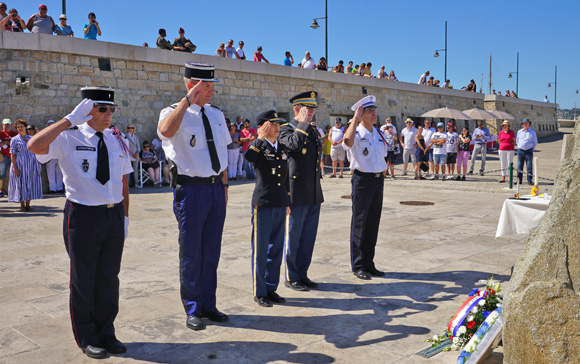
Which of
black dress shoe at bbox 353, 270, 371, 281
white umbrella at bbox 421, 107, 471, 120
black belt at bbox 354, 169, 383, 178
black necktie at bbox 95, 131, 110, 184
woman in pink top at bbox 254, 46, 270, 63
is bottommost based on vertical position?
black dress shoe at bbox 353, 270, 371, 281

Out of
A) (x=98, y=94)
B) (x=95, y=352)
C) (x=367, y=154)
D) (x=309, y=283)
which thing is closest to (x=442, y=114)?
(x=367, y=154)

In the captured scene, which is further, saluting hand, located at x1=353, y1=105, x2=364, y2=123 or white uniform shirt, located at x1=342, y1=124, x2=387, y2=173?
white uniform shirt, located at x1=342, y1=124, x2=387, y2=173

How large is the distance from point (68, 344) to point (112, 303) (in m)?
0.51

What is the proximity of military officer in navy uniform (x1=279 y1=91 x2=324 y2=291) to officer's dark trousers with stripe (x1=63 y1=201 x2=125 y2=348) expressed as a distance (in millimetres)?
2018

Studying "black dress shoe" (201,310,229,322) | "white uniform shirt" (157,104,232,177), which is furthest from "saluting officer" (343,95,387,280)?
"white uniform shirt" (157,104,232,177)

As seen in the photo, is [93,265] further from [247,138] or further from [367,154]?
[247,138]

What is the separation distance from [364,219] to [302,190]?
985 mm

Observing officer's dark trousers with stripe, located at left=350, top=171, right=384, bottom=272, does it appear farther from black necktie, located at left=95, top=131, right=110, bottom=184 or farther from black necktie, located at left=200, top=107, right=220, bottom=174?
black necktie, located at left=95, top=131, right=110, bottom=184

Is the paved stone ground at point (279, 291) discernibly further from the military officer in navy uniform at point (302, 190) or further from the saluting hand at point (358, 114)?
the saluting hand at point (358, 114)

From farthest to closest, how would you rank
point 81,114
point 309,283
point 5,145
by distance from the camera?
point 5,145
point 309,283
point 81,114

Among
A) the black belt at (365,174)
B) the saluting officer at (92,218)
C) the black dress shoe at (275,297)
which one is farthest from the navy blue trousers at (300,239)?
the saluting officer at (92,218)

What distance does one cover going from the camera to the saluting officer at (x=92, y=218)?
155 inches

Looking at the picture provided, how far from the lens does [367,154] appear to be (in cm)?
622

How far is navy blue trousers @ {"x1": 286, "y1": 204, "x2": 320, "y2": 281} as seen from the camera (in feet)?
18.6
